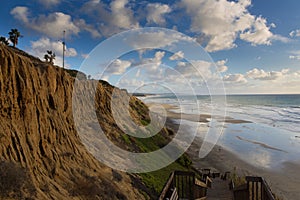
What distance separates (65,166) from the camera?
38.4 feet

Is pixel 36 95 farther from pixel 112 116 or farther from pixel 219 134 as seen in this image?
pixel 219 134

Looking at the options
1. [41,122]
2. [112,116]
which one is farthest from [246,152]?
[41,122]

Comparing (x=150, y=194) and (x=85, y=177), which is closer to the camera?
(x=85, y=177)

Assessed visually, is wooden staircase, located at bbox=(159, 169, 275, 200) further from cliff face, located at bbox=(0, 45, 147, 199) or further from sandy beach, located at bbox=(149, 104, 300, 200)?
sandy beach, located at bbox=(149, 104, 300, 200)

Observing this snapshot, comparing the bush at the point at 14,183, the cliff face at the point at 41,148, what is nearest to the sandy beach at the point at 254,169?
the cliff face at the point at 41,148

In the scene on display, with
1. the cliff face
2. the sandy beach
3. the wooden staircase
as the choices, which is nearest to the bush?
the cliff face

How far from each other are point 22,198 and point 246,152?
29.0m

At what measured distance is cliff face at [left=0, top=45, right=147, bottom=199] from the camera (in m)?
8.73

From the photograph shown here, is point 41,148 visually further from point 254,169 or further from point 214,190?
point 254,169

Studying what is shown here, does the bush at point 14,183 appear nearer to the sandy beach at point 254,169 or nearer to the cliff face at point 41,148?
the cliff face at point 41,148

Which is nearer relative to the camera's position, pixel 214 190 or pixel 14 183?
pixel 14 183

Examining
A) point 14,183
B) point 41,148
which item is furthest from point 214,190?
point 14,183

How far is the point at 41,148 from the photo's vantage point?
439 inches

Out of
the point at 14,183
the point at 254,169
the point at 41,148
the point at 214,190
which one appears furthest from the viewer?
the point at 254,169
